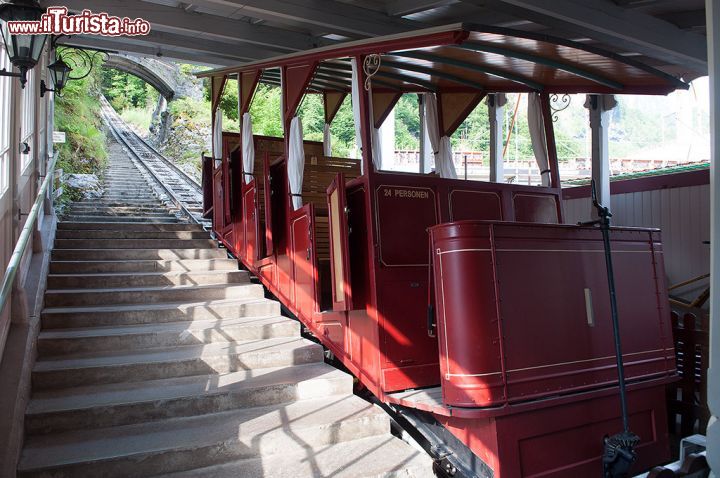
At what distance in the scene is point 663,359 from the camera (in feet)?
14.4

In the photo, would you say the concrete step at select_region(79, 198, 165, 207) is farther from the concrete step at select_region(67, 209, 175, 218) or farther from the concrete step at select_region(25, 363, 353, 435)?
the concrete step at select_region(25, 363, 353, 435)

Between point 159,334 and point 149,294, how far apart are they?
38.0 inches

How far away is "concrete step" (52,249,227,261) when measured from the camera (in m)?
6.32

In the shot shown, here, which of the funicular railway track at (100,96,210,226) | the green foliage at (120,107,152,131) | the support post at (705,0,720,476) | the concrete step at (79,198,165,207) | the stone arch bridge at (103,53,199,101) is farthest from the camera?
the green foliage at (120,107,152,131)

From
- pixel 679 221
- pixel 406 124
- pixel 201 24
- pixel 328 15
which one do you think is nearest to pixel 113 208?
pixel 201 24

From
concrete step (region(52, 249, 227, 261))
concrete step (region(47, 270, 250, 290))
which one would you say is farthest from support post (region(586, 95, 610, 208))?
concrete step (region(52, 249, 227, 261))

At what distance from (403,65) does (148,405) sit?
3743mm

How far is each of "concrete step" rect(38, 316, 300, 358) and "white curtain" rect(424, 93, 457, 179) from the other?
232cm

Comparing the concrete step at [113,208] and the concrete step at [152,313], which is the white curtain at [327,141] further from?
the concrete step at [113,208]

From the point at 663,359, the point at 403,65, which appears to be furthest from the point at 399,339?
the point at 403,65

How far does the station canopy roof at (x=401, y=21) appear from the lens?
227 inches

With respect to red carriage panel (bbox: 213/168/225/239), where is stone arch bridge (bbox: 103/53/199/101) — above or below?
above

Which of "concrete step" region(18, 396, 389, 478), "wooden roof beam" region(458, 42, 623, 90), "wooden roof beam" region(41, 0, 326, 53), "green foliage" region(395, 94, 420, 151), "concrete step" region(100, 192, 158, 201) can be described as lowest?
"concrete step" region(18, 396, 389, 478)

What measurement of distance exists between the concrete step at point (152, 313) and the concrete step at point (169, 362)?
567 mm
